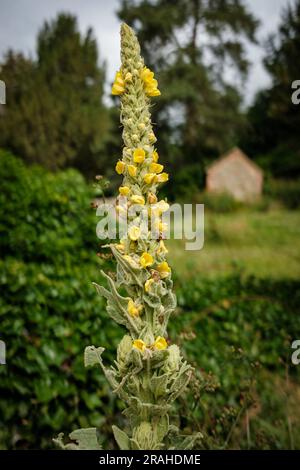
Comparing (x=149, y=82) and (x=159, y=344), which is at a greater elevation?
(x=149, y=82)

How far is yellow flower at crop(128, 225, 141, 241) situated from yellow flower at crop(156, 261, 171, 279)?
111mm

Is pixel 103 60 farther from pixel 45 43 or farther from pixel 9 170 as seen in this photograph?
pixel 9 170

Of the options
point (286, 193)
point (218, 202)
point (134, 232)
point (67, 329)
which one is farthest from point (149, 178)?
point (286, 193)

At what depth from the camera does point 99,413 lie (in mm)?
2799

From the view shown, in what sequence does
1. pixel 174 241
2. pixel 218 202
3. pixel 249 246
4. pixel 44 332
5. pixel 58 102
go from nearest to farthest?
pixel 44 332 < pixel 174 241 < pixel 249 246 < pixel 218 202 < pixel 58 102

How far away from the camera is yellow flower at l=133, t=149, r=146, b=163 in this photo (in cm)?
109

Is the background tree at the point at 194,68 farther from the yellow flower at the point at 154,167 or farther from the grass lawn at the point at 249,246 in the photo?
the yellow flower at the point at 154,167

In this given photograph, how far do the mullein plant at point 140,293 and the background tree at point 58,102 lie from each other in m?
16.2

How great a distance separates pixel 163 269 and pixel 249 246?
10152 mm

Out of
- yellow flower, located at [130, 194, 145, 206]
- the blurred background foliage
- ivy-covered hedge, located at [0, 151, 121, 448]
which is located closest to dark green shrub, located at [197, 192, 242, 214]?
the blurred background foliage

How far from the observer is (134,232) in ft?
3.48

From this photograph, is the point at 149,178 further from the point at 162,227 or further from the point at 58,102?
the point at 58,102

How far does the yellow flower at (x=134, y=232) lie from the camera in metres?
1.05
